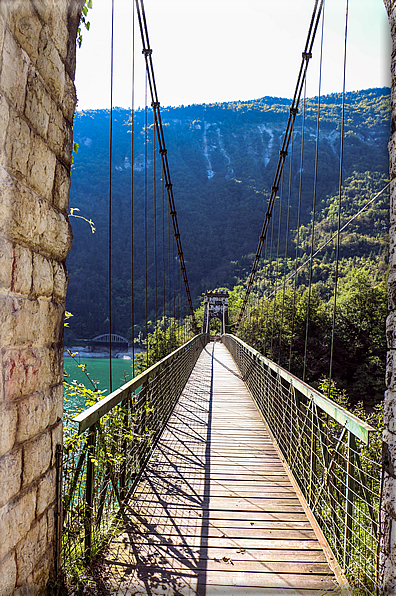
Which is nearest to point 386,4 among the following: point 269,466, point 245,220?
point 269,466

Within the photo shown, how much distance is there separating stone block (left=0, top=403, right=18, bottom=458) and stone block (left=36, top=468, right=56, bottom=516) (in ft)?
0.85

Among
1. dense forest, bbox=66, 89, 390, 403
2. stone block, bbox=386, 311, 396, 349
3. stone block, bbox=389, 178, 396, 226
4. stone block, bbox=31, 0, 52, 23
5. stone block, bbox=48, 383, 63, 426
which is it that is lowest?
stone block, bbox=48, 383, 63, 426

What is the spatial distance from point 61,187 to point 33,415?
0.72m

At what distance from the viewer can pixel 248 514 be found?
2.16 meters

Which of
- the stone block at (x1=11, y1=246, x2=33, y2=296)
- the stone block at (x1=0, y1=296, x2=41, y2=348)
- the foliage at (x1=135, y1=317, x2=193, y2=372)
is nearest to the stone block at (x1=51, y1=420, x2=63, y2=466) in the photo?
the stone block at (x1=0, y1=296, x2=41, y2=348)

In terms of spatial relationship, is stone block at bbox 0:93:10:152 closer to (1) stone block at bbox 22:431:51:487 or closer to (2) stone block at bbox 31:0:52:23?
(2) stone block at bbox 31:0:52:23

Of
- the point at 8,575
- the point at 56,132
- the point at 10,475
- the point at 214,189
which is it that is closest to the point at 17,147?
the point at 56,132

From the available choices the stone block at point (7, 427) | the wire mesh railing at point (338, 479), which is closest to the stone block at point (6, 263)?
the stone block at point (7, 427)

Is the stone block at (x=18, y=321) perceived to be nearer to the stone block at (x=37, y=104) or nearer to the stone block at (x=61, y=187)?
the stone block at (x=61, y=187)

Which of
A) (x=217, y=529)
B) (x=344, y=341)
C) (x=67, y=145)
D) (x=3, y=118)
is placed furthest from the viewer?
(x=344, y=341)

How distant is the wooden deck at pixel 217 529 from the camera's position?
1554mm

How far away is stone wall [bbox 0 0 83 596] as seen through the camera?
925mm

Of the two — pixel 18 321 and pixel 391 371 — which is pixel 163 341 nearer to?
pixel 391 371

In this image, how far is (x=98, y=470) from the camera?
6.08ft
